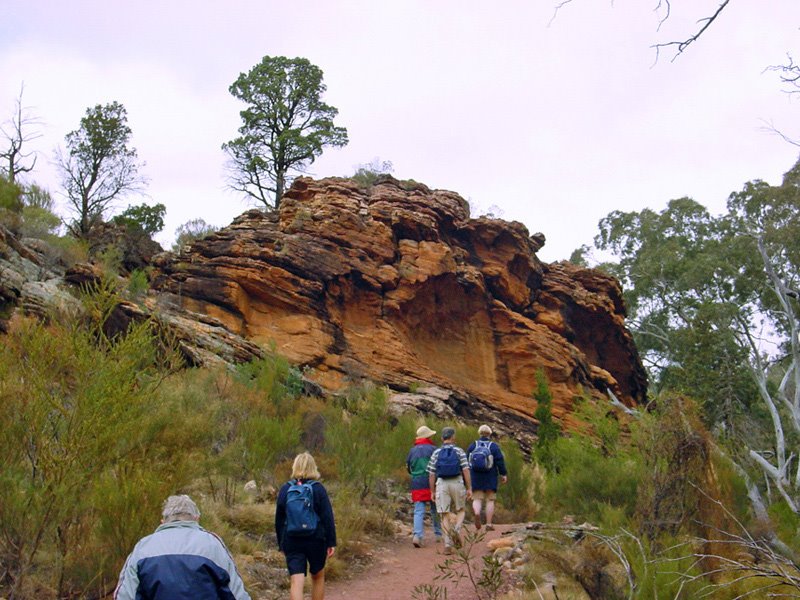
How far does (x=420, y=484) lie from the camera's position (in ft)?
33.0

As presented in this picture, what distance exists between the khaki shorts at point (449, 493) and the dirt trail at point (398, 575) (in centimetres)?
59

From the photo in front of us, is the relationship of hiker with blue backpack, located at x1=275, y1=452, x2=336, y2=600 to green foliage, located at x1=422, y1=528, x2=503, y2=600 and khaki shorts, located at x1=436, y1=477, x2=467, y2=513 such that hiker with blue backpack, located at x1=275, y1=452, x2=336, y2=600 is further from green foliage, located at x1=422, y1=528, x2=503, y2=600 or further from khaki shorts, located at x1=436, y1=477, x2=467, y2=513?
khaki shorts, located at x1=436, y1=477, x2=467, y2=513

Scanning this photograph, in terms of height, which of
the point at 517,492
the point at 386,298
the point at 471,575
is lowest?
the point at 471,575

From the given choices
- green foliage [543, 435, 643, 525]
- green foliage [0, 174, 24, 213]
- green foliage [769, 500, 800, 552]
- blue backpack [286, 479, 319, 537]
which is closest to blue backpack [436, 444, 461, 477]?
green foliage [543, 435, 643, 525]

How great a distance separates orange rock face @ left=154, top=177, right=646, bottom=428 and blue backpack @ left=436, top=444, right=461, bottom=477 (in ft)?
30.5

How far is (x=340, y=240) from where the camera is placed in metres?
21.8

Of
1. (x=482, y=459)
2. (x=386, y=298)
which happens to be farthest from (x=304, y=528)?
(x=386, y=298)

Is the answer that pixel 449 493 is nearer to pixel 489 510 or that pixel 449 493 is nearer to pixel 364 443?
pixel 489 510

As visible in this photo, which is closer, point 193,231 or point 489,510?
point 489,510

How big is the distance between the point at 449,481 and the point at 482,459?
107cm

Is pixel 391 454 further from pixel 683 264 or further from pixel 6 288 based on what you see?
pixel 683 264

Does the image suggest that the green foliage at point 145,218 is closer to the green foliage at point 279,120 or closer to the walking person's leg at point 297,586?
the green foliage at point 279,120

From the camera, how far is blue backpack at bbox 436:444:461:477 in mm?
9398

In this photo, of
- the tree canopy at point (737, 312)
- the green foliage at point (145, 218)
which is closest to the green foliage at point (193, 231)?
the green foliage at point (145, 218)
